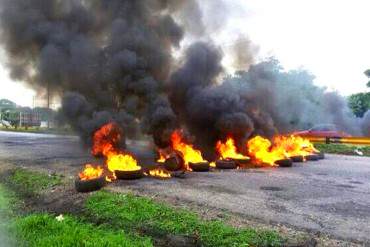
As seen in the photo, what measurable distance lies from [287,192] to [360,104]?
3618 cm

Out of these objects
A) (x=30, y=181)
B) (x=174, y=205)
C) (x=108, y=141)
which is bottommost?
(x=174, y=205)

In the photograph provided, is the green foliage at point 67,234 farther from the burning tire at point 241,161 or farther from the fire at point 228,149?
the fire at point 228,149

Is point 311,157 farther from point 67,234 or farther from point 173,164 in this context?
point 67,234

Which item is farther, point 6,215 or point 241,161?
point 241,161

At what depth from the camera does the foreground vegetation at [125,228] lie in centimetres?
748

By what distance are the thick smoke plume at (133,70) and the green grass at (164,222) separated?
6.82 metres

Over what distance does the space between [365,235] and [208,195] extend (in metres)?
4.33

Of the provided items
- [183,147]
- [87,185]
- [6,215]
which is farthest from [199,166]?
[6,215]

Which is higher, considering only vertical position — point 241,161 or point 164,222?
point 241,161

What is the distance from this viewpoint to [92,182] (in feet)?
38.5

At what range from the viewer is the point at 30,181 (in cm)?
1415

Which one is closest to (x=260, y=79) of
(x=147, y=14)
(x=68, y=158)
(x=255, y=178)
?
(x=147, y=14)

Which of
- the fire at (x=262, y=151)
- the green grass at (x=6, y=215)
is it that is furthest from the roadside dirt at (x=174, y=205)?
the fire at (x=262, y=151)

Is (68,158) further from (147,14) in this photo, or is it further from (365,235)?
(365,235)
